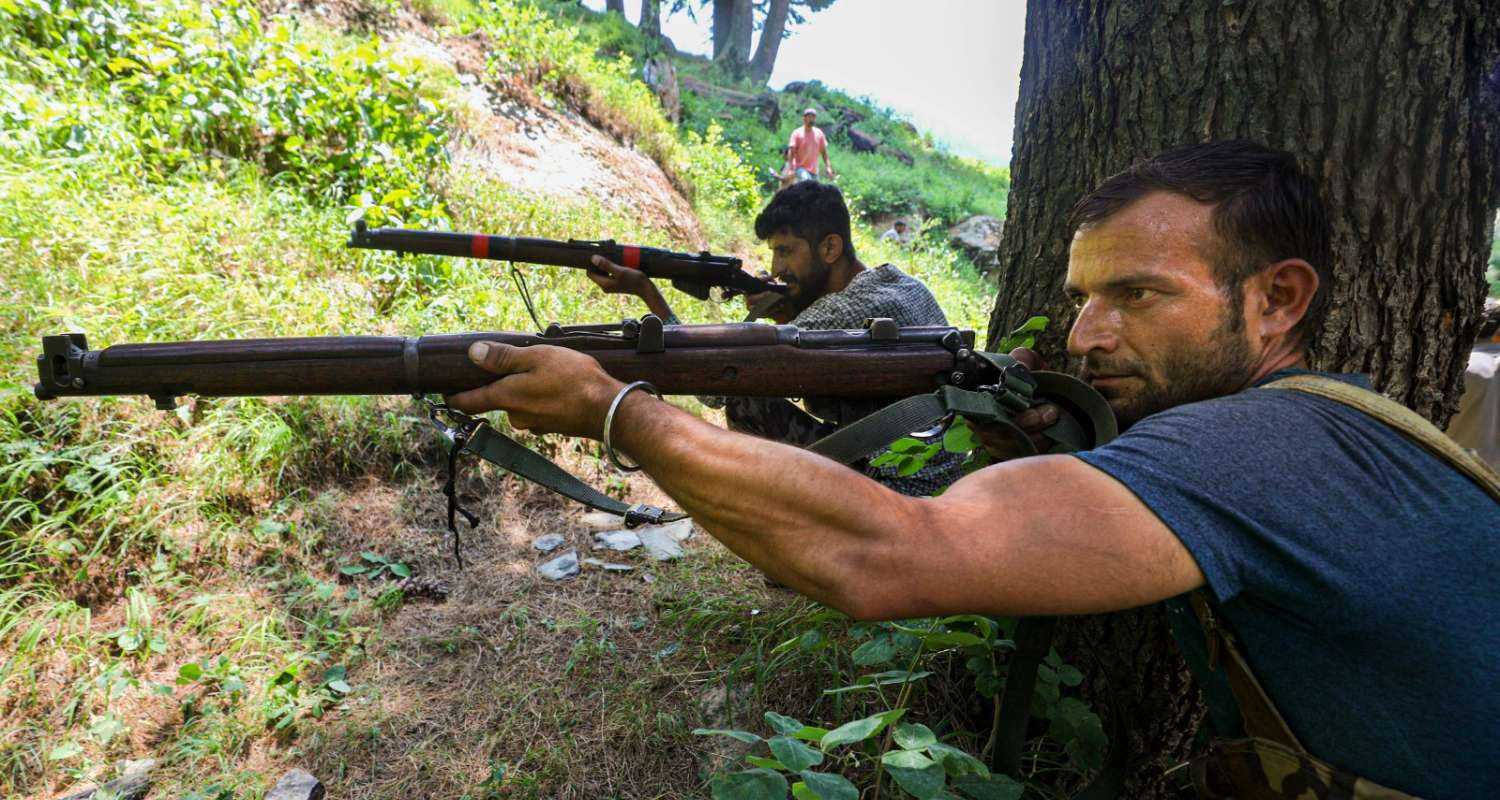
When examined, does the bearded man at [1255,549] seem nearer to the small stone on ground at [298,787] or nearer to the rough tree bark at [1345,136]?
the rough tree bark at [1345,136]

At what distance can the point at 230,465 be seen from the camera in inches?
148

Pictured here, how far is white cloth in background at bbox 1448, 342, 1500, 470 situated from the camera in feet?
11.9

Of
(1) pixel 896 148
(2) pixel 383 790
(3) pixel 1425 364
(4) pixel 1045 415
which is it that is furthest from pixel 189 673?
(1) pixel 896 148

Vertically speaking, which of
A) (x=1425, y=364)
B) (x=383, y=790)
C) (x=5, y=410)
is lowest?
(x=383, y=790)

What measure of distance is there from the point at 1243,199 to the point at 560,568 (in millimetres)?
3357

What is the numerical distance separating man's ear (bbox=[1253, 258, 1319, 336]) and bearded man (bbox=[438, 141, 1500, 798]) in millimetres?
245

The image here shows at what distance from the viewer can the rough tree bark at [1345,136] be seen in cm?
200

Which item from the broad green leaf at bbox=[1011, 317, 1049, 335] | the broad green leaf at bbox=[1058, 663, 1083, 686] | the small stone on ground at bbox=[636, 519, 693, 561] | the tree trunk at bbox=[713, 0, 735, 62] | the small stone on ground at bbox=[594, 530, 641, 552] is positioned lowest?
the small stone on ground at bbox=[594, 530, 641, 552]

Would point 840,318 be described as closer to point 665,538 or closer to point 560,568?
point 665,538

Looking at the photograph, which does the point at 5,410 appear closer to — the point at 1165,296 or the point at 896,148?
the point at 1165,296

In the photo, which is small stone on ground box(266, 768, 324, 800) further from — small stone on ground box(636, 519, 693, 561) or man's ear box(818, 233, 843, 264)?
man's ear box(818, 233, 843, 264)

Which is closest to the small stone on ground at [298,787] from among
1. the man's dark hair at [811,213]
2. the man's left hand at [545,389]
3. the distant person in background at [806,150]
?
the man's left hand at [545,389]

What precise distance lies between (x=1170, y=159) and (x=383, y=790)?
2.97m

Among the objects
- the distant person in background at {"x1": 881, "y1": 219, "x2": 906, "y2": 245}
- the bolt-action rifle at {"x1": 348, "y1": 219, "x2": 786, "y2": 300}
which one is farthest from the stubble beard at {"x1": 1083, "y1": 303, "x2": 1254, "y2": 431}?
the distant person in background at {"x1": 881, "y1": 219, "x2": 906, "y2": 245}
